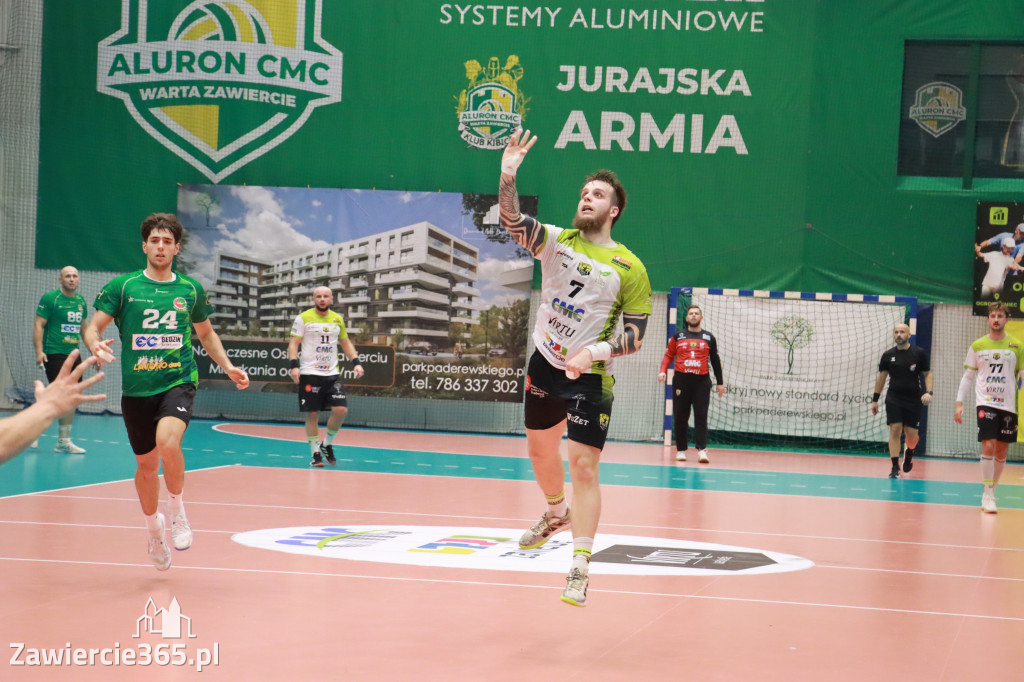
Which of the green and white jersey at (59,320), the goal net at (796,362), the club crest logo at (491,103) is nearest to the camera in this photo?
the green and white jersey at (59,320)

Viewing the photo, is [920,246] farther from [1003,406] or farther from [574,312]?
[574,312]

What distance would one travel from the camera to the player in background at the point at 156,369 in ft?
21.9

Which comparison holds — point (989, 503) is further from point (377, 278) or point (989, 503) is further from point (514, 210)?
point (377, 278)

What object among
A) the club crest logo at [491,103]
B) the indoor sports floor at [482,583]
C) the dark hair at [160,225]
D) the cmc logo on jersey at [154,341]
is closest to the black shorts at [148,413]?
the cmc logo on jersey at [154,341]

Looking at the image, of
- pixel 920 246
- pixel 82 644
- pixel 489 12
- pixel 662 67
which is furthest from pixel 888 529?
pixel 489 12

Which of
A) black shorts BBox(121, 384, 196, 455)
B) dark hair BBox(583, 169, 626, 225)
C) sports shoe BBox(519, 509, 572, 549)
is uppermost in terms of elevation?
dark hair BBox(583, 169, 626, 225)

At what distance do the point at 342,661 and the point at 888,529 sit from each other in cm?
687

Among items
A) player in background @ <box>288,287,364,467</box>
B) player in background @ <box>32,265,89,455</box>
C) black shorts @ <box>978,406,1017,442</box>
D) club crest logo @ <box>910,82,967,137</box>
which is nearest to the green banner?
club crest logo @ <box>910,82,967,137</box>

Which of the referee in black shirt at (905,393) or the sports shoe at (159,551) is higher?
the referee in black shirt at (905,393)

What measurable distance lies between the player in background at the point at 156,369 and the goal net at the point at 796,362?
44.9ft

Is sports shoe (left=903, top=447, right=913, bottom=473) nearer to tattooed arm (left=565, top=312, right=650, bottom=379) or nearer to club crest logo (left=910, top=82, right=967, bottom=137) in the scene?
club crest logo (left=910, top=82, right=967, bottom=137)

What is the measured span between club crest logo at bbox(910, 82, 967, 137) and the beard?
1592 cm

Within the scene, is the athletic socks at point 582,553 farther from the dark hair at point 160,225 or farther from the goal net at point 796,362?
the goal net at point 796,362

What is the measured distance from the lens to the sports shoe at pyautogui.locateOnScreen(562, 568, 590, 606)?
17.6 ft
